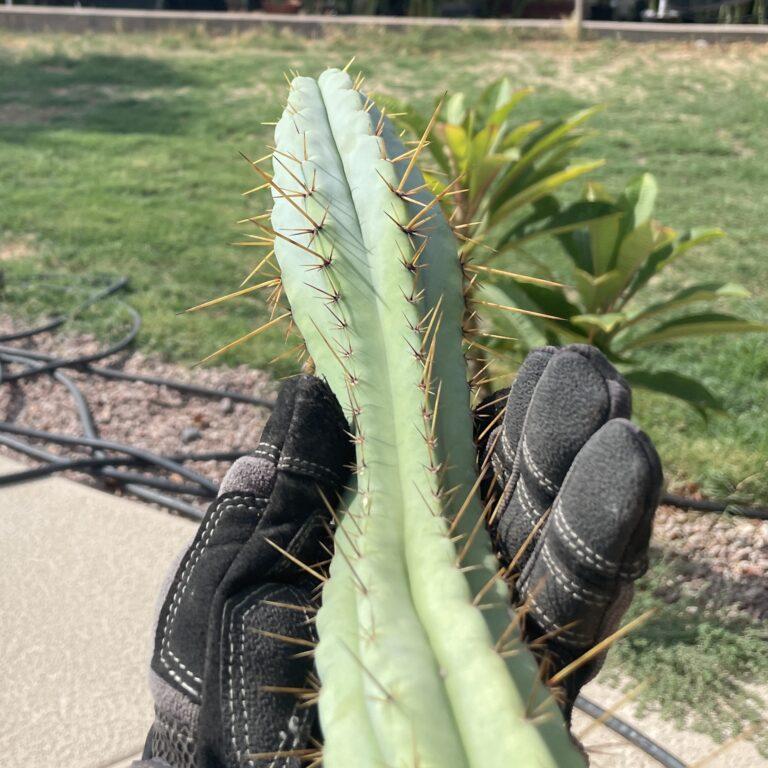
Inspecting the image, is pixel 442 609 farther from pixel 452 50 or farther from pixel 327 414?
pixel 452 50

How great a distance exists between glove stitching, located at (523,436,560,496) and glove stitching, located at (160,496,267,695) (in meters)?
0.39

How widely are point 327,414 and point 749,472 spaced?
88.3 inches

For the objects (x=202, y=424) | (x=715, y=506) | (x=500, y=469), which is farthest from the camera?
(x=202, y=424)

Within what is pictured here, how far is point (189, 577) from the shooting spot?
1.32 m

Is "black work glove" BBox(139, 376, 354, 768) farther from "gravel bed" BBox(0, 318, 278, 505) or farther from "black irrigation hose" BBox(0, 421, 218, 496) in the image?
"gravel bed" BBox(0, 318, 278, 505)

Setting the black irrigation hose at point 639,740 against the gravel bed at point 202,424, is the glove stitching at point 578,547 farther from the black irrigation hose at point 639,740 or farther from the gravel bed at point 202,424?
the gravel bed at point 202,424

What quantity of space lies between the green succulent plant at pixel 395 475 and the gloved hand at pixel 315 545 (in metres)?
0.07

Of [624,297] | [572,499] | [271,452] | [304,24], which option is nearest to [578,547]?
[572,499]

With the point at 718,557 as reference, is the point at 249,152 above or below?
above

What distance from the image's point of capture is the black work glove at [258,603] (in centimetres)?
115

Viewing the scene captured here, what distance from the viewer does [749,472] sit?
9.81 ft

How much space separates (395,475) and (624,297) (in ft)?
6.52

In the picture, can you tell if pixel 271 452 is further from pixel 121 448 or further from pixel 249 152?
pixel 249 152

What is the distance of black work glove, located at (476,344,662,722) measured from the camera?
3.13ft
